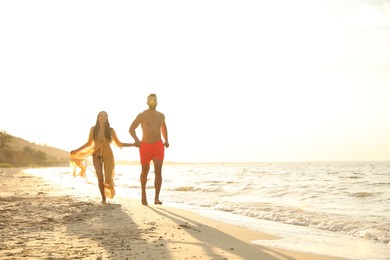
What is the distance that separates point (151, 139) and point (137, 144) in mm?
352

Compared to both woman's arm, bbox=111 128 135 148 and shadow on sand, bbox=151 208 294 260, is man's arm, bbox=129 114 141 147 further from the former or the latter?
shadow on sand, bbox=151 208 294 260

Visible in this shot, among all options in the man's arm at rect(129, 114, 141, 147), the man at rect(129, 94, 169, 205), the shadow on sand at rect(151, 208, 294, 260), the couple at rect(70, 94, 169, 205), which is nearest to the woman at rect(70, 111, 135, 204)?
the couple at rect(70, 94, 169, 205)

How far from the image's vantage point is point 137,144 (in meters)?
8.98

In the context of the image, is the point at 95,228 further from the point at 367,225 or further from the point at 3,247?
the point at 367,225

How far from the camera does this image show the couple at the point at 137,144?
29.0 ft

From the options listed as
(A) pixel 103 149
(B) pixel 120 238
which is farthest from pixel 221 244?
(A) pixel 103 149

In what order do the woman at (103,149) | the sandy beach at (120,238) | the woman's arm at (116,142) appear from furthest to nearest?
the woman's arm at (116,142)
the woman at (103,149)
the sandy beach at (120,238)

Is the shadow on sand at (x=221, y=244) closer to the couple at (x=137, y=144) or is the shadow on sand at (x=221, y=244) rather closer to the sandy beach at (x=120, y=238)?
the sandy beach at (x=120, y=238)

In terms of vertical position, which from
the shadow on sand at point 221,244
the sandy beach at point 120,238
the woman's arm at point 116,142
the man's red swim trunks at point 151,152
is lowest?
the shadow on sand at point 221,244

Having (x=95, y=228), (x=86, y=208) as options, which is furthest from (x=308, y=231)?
(x=86, y=208)

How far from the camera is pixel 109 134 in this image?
9.03 meters

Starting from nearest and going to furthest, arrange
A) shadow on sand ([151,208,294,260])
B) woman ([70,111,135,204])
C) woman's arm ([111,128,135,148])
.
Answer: shadow on sand ([151,208,294,260]), woman ([70,111,135,204]), woman's arm ([111,128,135,148])

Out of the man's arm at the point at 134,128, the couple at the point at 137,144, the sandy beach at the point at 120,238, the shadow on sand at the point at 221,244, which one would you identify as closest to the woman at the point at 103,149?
the couple at the point at 137,144

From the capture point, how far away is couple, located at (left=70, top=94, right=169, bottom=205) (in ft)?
29.0
